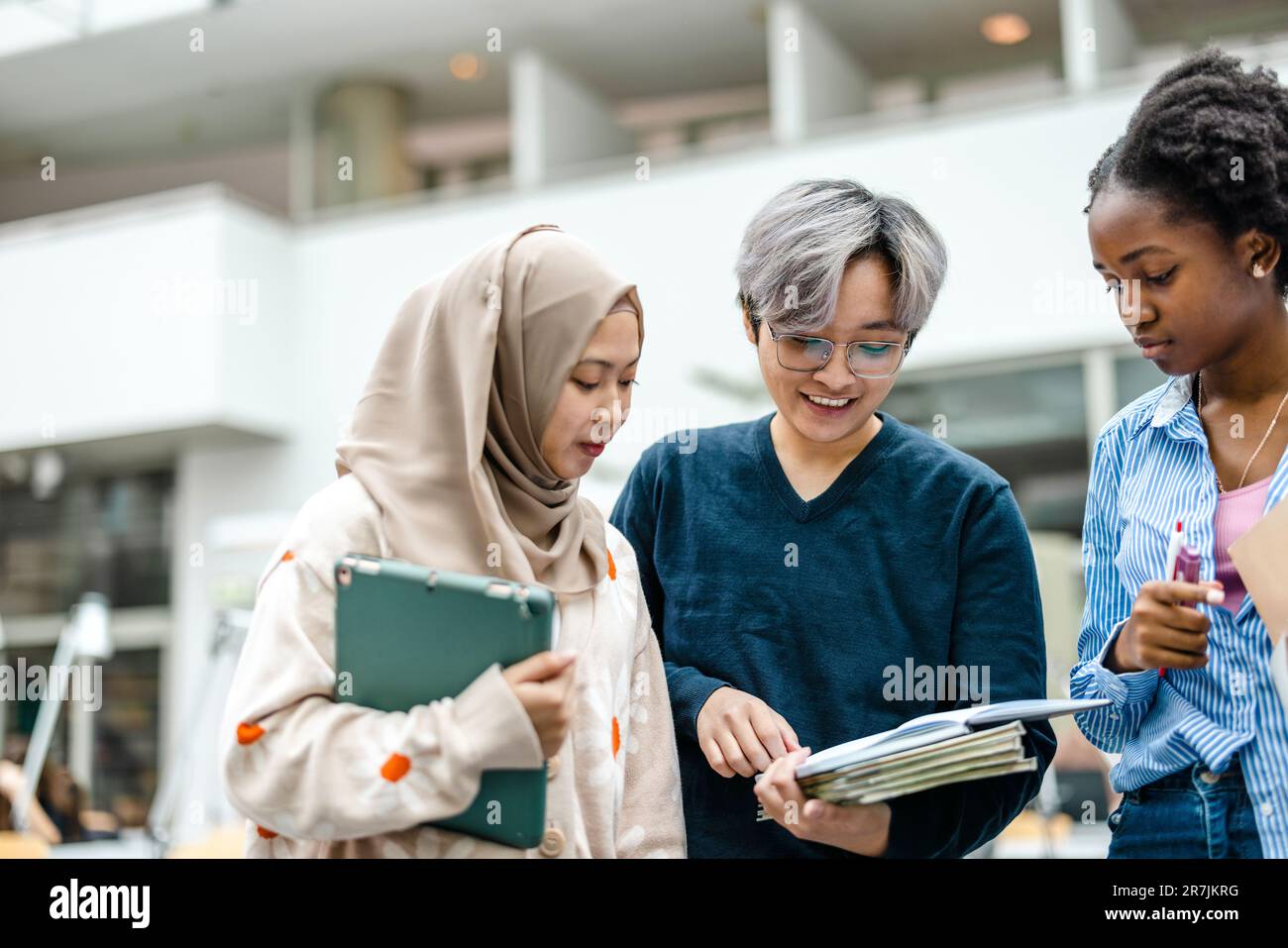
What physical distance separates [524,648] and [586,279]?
44 centimetres

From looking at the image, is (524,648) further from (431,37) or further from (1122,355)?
(431,37)

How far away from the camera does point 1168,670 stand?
5.56ft

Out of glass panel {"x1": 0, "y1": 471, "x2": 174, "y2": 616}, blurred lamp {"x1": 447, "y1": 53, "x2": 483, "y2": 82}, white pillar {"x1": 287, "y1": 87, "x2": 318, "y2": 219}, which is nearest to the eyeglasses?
blurred lamp {"x1": 447, "y1": 53, "x2": 483, "y2": 82}

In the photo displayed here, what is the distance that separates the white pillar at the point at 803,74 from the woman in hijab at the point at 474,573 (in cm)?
584

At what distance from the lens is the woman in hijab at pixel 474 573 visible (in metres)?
1.41

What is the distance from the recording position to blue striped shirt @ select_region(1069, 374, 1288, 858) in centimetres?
157

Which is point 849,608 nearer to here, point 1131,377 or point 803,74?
point 1131,377

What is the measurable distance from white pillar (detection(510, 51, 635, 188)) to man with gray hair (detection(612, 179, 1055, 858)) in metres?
6.22

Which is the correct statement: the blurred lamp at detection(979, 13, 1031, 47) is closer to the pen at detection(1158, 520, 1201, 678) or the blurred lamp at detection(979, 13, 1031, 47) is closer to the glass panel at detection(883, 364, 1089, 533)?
the glass panel at detection(883, 364, 1089, 533)

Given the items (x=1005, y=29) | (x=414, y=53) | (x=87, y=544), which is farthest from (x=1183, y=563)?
(x=87, y=544)

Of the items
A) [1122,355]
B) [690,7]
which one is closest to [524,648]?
[1122,355]

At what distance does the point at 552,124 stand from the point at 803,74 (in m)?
1.52

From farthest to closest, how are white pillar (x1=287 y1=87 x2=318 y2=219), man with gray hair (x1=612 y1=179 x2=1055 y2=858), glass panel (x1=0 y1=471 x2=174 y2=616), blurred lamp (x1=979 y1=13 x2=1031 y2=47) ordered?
glass panel (x1=0 y1=471 x2=174 y2=616) < white pillar (x1=287 y1=87 x2=318 y2=219) < blurred lamp (x1=979 y1=13 x2=1031 y2=47) < man with gray hair (x1=612 y1=179 x2=1055 y2=858)

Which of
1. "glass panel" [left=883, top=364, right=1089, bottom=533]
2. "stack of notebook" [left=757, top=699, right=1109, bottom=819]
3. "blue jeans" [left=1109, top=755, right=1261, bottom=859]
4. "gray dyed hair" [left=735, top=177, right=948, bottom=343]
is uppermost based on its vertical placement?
"glass panel" [left=883, top=364, right=1089, bottom=533]
